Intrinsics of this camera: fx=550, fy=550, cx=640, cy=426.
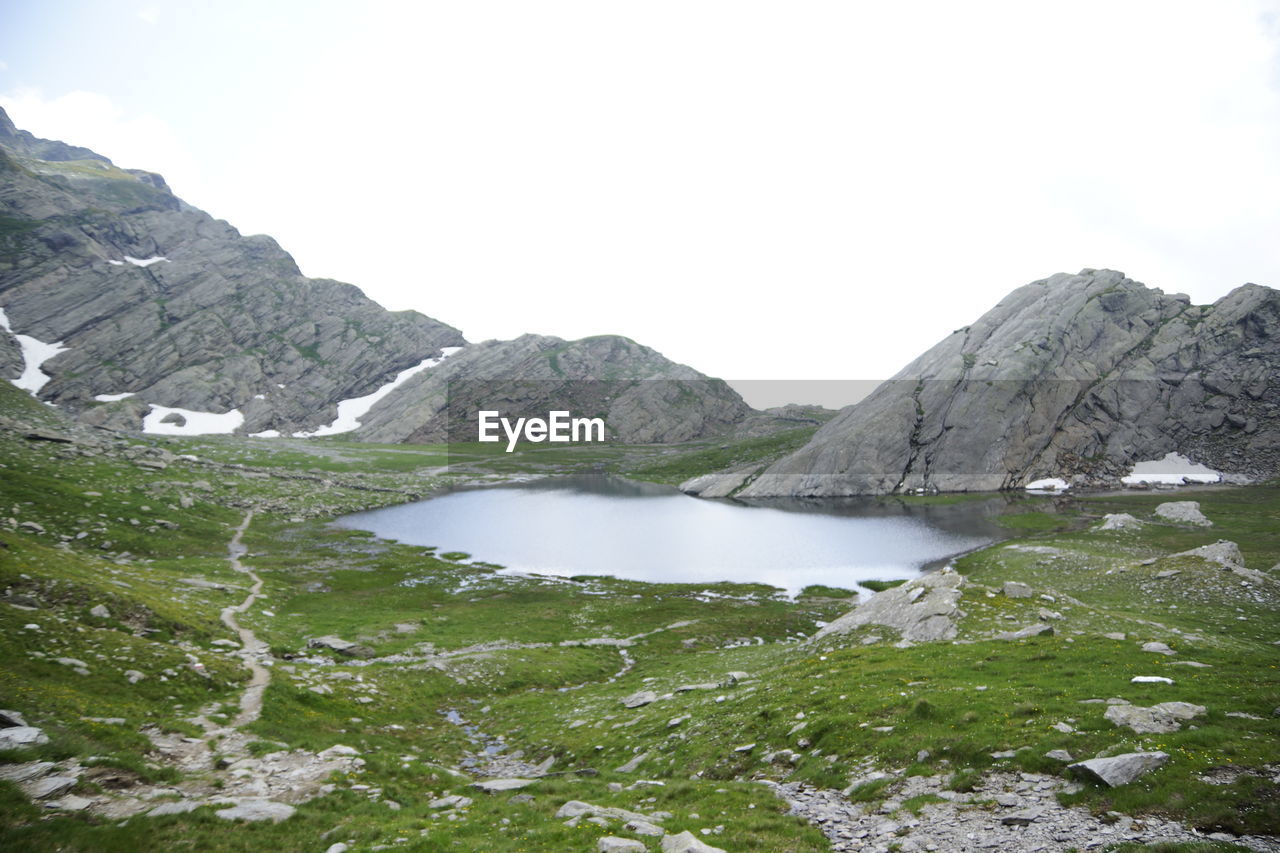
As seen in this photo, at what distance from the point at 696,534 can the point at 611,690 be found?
7679 cm

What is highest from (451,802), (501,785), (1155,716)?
(1155,716)

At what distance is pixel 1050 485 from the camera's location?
144 m

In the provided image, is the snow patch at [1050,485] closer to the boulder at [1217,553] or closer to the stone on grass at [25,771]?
the boulder at [1217,553]

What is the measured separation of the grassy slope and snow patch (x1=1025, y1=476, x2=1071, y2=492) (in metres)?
86.0

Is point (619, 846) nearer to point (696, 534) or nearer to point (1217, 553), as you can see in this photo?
point (1217, 553)

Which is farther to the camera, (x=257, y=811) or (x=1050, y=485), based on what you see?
(x=1050, y=485)

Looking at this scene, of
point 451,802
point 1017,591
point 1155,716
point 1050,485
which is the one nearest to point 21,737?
point 451,802

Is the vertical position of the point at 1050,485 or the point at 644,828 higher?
the point at 1050,485

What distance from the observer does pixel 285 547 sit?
79875 mm

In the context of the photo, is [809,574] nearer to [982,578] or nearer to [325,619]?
[982,578]

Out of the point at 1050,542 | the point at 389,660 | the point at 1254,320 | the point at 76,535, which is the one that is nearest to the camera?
the point at 389,660

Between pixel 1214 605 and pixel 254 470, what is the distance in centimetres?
15935

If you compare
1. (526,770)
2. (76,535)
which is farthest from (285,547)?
(526,770)

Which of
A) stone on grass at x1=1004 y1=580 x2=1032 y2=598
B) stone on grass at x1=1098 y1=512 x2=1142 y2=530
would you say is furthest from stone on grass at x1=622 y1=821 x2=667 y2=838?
stone on grass at x1=1098 y1=512 x2=1142 y2=530
